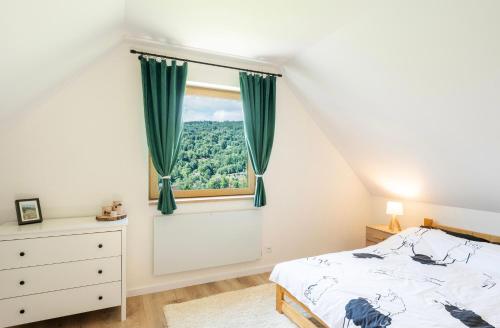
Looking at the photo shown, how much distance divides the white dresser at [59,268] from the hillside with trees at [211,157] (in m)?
0.93

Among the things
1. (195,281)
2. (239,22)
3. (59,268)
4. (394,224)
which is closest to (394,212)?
(394,224)

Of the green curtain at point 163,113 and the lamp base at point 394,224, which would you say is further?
the lamp base at point 394,224

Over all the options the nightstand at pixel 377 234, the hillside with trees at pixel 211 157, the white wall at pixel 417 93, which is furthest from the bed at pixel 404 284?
the hillside with trees at pixel 211 157

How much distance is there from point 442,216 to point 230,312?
8.70 feet

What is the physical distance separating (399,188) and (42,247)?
3.74 metres

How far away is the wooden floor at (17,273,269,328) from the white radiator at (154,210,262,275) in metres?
0.21

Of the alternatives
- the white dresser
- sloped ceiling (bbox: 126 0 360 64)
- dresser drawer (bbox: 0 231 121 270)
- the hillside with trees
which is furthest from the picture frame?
sloped ceiling (bbox: 126 0 360 64)

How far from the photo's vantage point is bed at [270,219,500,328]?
159 cm

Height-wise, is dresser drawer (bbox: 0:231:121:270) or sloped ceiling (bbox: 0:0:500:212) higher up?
sloped ceiling (bbox: 0:0:500:212)

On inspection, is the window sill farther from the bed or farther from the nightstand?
the nightstand

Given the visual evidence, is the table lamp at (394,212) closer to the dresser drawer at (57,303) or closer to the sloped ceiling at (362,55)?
the sloped ceiling at (362,55)

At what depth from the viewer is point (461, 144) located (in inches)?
93.0

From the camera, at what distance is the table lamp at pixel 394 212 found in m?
3.37

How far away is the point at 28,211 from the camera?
2.21 m
